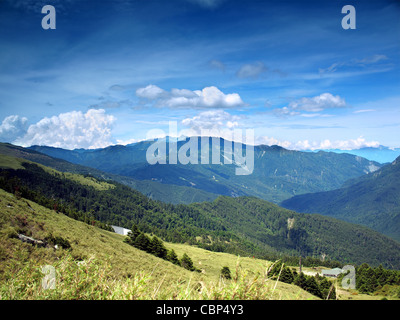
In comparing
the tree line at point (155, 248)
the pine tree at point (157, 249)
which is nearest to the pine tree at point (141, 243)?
the tree line at point (155, 248)

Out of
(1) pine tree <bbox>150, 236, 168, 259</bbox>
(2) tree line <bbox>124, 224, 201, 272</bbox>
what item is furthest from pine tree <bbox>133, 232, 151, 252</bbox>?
(1) pine tree <bbox>150, 236, 168, 259</bbox>

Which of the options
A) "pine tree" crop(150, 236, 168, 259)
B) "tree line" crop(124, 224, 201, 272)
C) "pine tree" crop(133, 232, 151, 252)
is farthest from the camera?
"pine tree" crop(133, 232, 151, 252)

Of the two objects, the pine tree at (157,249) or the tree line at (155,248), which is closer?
the pine tree at (157,249)

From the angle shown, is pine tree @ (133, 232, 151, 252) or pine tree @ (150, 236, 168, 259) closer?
pine tree @ (150, 236, 168, 259)

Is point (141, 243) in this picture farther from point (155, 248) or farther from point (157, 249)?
point (157, 249)

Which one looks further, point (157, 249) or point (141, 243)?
point (141, 243)

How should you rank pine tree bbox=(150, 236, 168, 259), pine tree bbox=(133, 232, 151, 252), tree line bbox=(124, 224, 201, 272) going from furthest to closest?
pine tree bbox=(133, 232, 151, 252)
tree line bbox=(124, 224, 201, 272)
pine tree bbox=(150, 236, 168, 259)

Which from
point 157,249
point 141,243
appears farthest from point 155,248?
point 141,243

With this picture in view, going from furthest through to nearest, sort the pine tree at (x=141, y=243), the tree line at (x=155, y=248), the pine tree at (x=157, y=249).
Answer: the pine tree at (x=141, y=243) → the tree line at (x=155, y=248) → the pine tree at (x=157, y=249)

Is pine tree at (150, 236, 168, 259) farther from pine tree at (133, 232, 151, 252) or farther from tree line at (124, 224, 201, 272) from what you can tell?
pine tree at (133, 232, 151, 252)

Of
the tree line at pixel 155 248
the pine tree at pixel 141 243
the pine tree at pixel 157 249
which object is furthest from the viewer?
the pine tree at pixel 141 243

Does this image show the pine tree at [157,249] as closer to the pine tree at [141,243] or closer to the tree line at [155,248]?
the tree line at [155,248]
